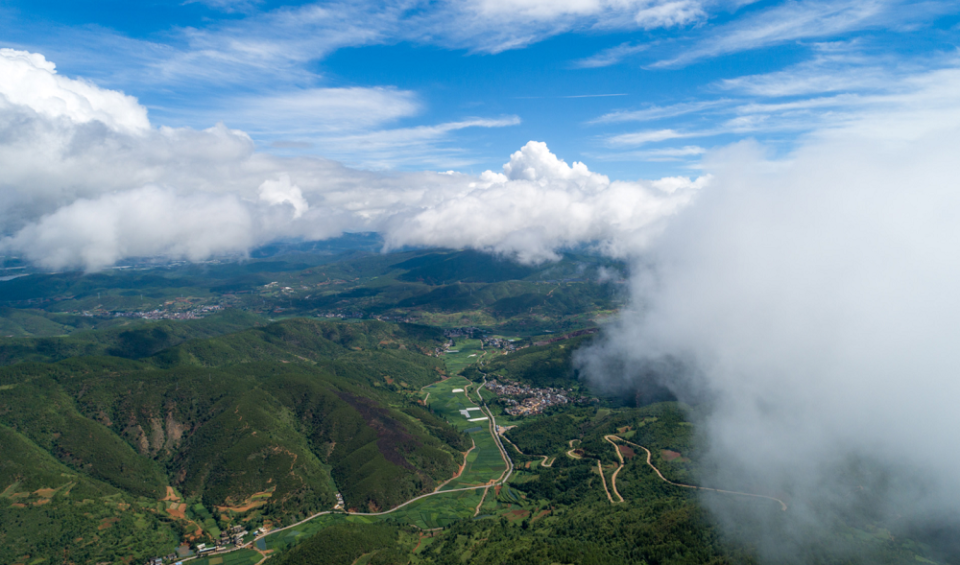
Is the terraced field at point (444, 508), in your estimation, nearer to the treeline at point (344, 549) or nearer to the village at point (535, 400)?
the treeline at point (344, 549)

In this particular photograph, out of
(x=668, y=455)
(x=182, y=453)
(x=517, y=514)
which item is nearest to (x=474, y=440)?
(x=517, y=514)

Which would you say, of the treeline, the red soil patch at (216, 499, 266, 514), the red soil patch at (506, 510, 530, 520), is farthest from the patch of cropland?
the red soil patch at (506, 510, 530, 520)

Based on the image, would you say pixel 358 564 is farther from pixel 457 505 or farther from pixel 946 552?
pixel 946 552

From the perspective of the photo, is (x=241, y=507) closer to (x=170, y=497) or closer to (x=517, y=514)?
(x=170, y=497)

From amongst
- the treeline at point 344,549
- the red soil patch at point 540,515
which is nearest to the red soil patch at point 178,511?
the treeline at point 344,549

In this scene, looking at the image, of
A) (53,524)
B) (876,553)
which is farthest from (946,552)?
(53,524)
